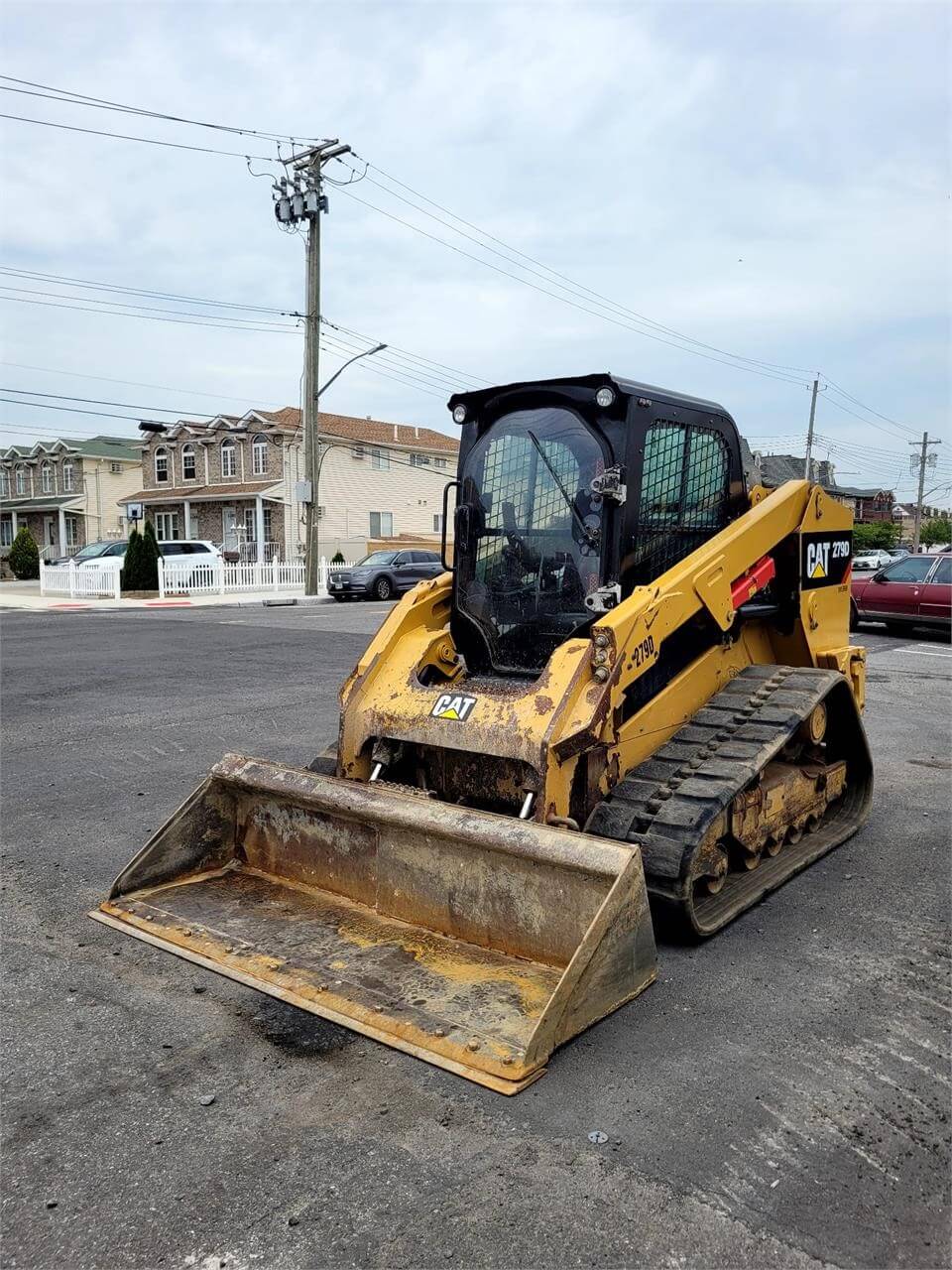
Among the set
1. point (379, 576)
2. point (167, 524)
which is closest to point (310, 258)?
point (379, 576)

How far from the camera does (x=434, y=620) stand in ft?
18.2

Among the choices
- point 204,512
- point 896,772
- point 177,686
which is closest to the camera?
point 896,772

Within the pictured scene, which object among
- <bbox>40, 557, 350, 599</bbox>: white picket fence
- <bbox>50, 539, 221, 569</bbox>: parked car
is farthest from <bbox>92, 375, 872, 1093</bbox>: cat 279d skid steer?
<bbox>50, 539, 221, 569</bbox>: parked car

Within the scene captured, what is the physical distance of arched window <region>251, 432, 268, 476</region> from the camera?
4216 centimetres

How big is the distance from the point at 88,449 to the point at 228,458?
12.1 meters

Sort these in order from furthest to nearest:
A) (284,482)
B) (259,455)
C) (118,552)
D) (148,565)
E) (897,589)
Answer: (259,455) → (284,482) → (118,552) → (148,565) → (897,589)

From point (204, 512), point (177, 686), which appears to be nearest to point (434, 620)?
point (177, 686)

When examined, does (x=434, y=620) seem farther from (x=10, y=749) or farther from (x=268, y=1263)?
(x=10, y=749)

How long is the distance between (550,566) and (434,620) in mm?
820

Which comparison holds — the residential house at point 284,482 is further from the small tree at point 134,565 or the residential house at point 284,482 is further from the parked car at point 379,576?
the parked car at point 379,576

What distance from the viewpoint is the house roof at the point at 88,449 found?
169 ft

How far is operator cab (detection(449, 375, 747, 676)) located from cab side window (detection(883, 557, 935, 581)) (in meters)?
13.0

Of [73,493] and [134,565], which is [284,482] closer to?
[134,565]

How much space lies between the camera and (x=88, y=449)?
51.7 metres
